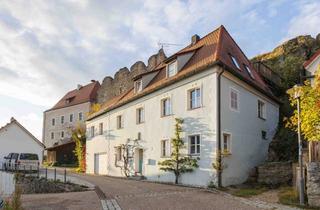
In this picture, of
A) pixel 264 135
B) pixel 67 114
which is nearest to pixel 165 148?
pixel 264 135

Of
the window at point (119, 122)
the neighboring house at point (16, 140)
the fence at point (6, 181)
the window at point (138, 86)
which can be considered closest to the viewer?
the fence at point (6, 181)

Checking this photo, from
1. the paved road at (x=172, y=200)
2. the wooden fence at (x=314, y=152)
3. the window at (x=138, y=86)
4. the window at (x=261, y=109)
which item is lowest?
the paved road at (x=172, y=200)

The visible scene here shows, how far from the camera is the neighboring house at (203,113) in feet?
69.5

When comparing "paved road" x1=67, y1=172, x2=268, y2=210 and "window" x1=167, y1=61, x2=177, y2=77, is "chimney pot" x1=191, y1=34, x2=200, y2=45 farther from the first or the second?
"paved road" x1=67, y1=172, x2=268, y2=210

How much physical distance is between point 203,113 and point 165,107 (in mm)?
4212

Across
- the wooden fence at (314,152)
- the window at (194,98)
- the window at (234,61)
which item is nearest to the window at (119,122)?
the window at (194,98)

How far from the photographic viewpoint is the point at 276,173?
21266mm

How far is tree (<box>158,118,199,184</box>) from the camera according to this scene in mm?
21792

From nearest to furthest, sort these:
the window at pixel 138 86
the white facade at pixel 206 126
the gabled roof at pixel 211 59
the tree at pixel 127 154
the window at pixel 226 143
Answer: the white facade at pixel 206 126 < the window at pixel 226 143 < the gabled roof at pixel 211 59 < the tree at pixel 127 154 < the window at pixel 138 86

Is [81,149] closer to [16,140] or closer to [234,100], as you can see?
[16,140]

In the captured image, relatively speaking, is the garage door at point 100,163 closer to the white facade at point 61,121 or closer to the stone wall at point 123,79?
the stone wall at point 123,79

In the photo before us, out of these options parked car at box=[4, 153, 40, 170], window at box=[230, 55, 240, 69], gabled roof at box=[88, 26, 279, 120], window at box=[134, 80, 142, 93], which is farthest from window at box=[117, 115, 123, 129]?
window at box=[230, 55, 240, 69]

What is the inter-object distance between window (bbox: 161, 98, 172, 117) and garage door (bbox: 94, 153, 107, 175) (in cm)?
1138

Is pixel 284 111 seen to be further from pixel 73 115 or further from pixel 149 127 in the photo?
pixel 73 115
